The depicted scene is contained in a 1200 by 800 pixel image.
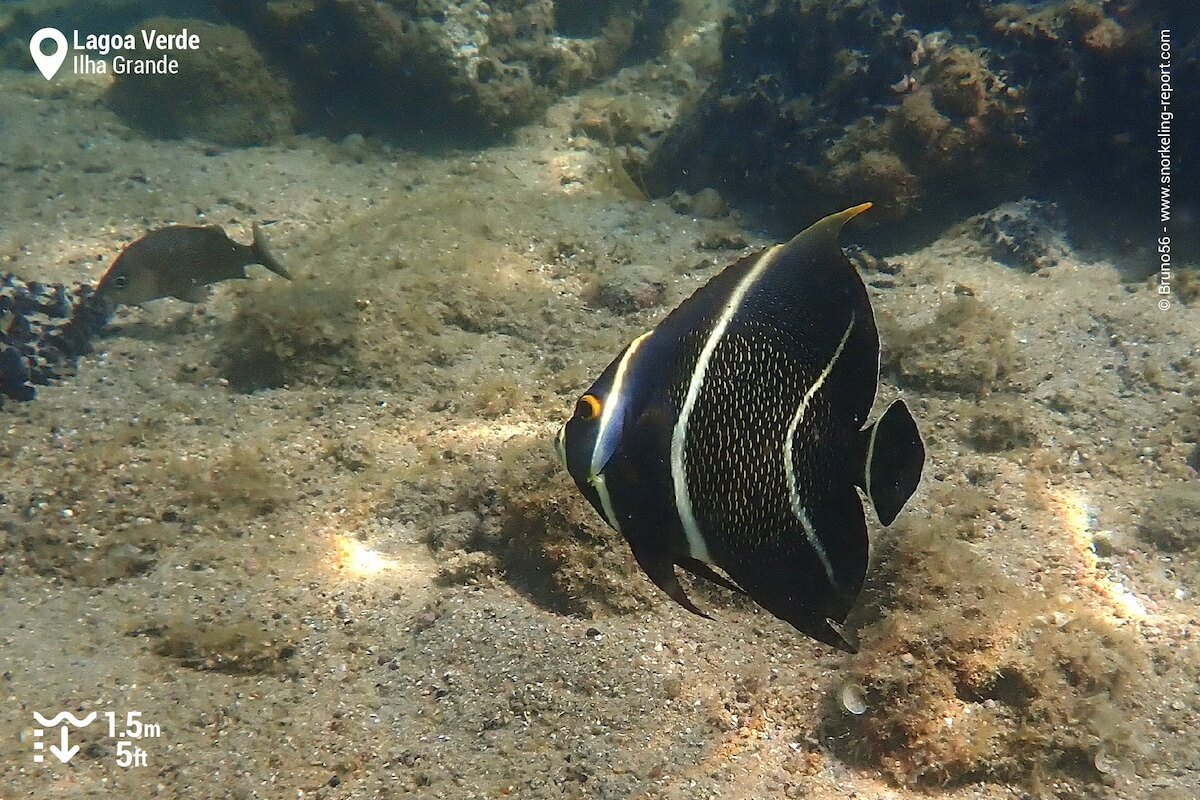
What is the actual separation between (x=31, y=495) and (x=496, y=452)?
2.35 metres

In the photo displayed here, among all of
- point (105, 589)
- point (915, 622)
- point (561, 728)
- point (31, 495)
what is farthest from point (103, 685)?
point (915, 622)

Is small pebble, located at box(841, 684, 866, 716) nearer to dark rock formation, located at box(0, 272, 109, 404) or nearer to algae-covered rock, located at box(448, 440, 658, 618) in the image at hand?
algae-covered rock, located at box(448, 440, 658, 618)

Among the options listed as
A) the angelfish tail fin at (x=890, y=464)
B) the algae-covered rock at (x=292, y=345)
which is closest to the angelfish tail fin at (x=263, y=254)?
the algae-covered rock at (x=292, y=345)

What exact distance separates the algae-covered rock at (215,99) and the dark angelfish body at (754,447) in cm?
965

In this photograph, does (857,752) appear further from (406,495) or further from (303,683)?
(406,495)

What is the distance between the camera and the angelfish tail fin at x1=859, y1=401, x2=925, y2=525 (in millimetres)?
1195

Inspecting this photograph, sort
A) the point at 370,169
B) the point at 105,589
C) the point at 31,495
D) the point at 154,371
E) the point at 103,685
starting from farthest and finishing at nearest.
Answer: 1. the point at 370,169
2. the point at 154,371
3. the point at 31,495
4. the point at 105,589
5. the point at 103,685

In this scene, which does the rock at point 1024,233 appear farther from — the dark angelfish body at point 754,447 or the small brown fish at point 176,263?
the small brown fish at point 176,263

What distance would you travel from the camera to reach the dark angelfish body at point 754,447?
1.17 m

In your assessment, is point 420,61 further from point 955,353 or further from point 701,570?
point 701,570

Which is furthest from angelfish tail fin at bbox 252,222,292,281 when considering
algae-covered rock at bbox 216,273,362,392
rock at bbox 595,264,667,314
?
rock at bbox 595,264,667,314

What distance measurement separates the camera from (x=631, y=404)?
3.84 ft

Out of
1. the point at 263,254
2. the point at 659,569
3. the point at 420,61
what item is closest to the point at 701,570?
the point at 659,569

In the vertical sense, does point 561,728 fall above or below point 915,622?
below
